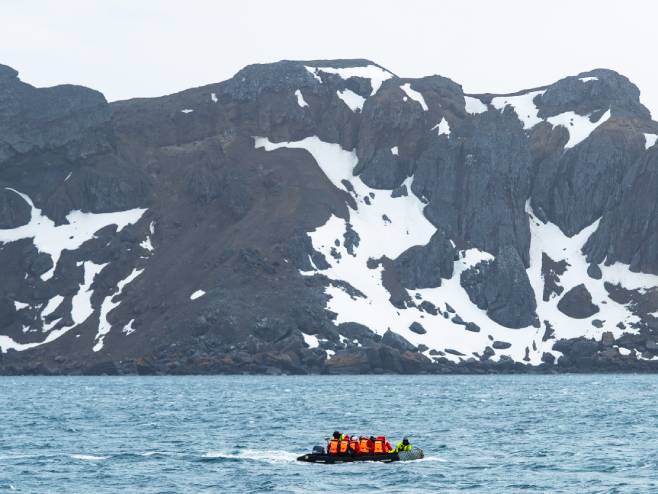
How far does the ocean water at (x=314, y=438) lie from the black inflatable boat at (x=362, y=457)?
1.54 ft

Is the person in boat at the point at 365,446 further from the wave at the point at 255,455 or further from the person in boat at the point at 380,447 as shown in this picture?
the wave at the point at 255,455

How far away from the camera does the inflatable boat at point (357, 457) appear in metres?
82.9

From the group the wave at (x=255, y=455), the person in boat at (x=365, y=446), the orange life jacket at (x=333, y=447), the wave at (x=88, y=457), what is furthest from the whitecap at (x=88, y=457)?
the person in boat at (x=365, y=446)

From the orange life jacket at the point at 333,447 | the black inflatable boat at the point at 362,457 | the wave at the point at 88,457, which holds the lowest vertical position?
the wave at the point at 88,457

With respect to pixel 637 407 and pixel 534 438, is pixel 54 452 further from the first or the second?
pixel 637 407

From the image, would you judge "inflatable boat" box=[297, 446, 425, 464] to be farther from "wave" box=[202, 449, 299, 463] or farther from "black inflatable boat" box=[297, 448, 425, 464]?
"wave" box=[202, 449, 299, 463]

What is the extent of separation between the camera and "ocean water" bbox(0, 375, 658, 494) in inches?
2953

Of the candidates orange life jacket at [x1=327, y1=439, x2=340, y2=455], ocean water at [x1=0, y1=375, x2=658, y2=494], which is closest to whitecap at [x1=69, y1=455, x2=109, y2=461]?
ocean water at [x1=0, y1=375, x2=658, y2=494]

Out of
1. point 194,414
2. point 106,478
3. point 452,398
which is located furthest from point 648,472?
point 452,398

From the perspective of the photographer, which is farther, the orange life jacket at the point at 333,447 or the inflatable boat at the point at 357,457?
the orange life jacket at the point at 333,447

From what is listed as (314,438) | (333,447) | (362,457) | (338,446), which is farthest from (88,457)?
(314,438)

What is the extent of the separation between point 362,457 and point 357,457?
41 cm

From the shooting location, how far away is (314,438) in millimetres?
100125

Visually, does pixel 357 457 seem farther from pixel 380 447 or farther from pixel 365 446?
pixel 380 447
